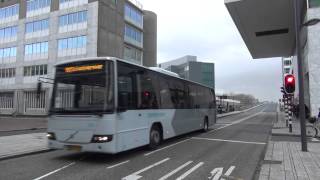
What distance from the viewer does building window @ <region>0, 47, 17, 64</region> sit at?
53844mm

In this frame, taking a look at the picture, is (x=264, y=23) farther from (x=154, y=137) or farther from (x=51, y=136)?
(x=51, y=136)

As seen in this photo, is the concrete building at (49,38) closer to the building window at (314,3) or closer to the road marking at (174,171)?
the building window at (314,3)

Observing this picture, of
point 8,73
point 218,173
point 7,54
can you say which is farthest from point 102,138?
point 7,54

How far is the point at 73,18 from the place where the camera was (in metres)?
48.0

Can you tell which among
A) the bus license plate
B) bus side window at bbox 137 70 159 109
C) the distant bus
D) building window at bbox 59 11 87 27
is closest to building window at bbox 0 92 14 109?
building window at bbox 59 11 87 27

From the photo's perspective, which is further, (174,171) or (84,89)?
(84,89)

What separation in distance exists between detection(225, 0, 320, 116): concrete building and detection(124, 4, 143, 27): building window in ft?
75.4

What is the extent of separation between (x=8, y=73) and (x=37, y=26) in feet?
32.5

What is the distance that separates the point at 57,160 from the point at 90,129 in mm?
1617

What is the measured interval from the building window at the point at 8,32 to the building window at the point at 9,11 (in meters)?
2.34

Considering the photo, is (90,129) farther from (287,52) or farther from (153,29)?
(153,29)

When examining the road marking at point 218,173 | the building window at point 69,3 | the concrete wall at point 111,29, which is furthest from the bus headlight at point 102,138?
the building window at point 69,3

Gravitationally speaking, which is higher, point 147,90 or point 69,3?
point 69,3

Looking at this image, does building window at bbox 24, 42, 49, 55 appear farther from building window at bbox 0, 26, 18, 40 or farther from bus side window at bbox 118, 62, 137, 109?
bus side window at bbox 118, 62, 137, 109
